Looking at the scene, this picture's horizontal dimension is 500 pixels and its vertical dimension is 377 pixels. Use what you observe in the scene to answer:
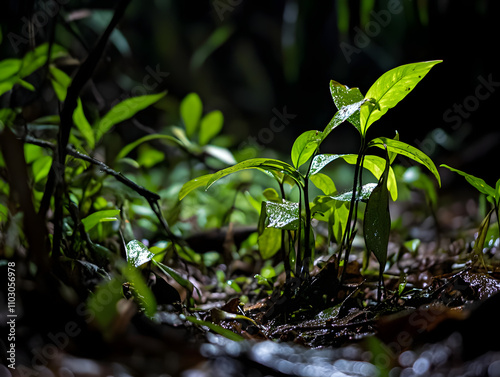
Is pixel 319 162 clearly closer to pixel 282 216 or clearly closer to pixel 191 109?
pixel 282 216

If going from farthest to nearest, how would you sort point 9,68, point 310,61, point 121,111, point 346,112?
point 310,61 < point 121,111 < point 9,68 < point 346,112

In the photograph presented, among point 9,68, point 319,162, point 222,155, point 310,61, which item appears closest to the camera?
point 319,162

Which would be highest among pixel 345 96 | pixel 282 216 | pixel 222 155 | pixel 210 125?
pixel 345 96

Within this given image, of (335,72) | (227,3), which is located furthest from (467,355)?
(227,3)

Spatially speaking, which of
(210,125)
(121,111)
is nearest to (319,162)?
(121,111)

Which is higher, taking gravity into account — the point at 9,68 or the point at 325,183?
the point at 9,68

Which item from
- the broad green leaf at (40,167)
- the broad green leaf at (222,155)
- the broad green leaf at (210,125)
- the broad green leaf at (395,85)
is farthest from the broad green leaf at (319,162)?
the broad green leaf at (210,125)

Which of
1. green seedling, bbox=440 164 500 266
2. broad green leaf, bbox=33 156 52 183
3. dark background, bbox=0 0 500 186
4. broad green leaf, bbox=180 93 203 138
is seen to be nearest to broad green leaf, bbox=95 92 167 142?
broad green leaf, bbox=33 156 52 183
